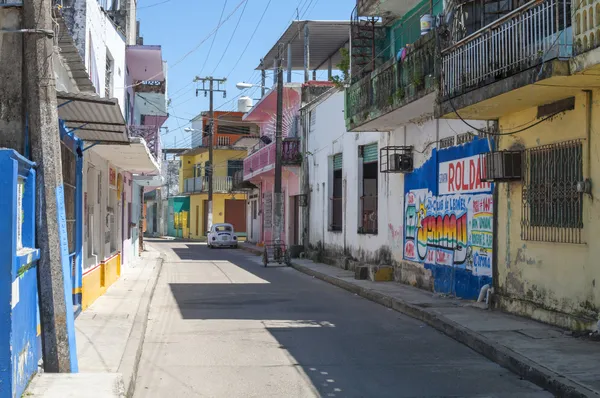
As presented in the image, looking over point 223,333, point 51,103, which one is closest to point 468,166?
point 223,333

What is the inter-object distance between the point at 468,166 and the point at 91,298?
298 inches

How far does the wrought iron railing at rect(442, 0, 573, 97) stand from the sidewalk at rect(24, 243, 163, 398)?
20.6 ft

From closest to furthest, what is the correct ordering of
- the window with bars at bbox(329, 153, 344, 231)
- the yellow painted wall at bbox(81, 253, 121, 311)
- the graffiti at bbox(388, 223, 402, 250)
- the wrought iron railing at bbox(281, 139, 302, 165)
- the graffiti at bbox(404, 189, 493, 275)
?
the yellow painted wall at bbox(81, 253, 121, 311)
the graffiti at bbox(404, 189, 493, 275)
the graffiti at bbox(388, 223, 402, 250)
the window with bars at bbox(329, 153, 344, 231)
the wrought iron railing at bbox(281, 139, 302, 165)

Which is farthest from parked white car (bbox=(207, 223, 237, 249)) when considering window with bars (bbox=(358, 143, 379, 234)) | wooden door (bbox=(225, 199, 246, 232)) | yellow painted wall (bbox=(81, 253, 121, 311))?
yellow painted wall (bbox=(81, 253, 121, 311))

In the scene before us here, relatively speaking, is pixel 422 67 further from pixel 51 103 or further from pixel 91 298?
pixel 51 103

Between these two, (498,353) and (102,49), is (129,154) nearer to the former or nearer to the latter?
(102,49)

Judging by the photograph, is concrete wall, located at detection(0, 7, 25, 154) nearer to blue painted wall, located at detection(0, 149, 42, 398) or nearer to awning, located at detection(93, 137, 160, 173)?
blue painted wall, located at detection(0, 149, 42, 398)

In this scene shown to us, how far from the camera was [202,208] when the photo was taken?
63.4 metres

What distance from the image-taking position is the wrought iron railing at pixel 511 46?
959 cm

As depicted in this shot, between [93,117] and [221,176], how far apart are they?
163 ft

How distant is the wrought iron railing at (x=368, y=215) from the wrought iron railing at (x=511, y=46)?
9618 mm

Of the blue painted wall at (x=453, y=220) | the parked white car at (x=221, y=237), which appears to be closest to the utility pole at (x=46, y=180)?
the blue painted wall at (x=453, y=220)

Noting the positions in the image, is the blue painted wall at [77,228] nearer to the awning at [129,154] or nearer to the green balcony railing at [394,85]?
the awning at [129,154]

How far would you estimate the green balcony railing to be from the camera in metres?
14.2
